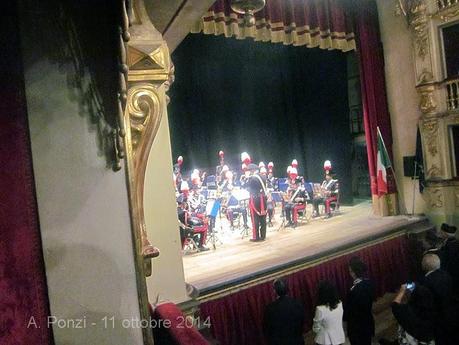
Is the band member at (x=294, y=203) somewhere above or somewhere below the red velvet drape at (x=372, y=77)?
below

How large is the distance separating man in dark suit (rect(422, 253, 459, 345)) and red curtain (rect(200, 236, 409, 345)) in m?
2.04

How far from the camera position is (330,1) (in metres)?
8.36

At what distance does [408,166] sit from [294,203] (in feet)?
8.40

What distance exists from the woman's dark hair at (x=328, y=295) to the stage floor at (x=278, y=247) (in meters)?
1.43

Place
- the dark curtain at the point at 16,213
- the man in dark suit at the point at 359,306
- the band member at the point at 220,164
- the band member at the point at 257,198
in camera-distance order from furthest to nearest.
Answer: the band member at the point at 220,164
the band member at the point at 257,198
the man in dark suit at the point at 359,306
the dark curtain at the point at 16,213

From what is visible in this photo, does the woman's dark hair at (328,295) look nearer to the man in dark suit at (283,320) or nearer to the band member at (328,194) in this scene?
the man in dark suit at (283,320)

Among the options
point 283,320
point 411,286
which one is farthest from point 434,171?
point 283,320

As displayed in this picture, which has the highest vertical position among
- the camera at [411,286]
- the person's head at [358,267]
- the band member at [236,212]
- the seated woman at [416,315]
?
Answer: the band member at [236,212]

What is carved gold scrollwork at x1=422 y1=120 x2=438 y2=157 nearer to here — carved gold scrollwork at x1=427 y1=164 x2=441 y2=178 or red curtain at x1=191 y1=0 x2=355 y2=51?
carved gold scrollwork at x1=427 y1=164 x2=441 y2=178

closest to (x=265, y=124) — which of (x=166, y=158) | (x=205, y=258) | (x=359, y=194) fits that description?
(x=359, y=194)

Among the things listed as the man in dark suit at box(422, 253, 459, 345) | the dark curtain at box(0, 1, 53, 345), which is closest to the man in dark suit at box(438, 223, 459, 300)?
the man in dark suit at box(422, 253, 459, 345)

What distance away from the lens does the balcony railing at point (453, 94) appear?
24.7 feet

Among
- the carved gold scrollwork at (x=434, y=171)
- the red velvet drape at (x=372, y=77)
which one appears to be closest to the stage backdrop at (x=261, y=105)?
the red velvet drape at (x=372, y=77)

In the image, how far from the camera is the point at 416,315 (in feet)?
12.2
